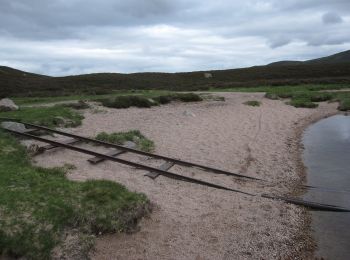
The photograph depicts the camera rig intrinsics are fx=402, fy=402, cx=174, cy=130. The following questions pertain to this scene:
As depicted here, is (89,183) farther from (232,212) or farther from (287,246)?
(287,246)

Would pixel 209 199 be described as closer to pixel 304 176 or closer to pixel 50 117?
pixel 304 176

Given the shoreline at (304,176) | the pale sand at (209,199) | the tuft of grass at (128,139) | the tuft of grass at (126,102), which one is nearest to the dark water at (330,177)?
the shoreline at (304,176)

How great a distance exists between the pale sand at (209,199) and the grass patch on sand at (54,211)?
0.37 meters

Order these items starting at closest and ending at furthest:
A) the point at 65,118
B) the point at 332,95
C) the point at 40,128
Result: 1. the point at 40,128
2. the point at 65,118
3. the point at 332,95

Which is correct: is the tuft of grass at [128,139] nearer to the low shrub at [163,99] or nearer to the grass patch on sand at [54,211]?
the grass patch on sand at [54,211]

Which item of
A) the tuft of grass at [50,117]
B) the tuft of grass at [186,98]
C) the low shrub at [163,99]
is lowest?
the tuft of grass at [186,98]

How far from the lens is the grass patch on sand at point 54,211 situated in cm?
730

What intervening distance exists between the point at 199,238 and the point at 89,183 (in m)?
3.14

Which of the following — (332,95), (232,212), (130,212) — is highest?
(130,212)

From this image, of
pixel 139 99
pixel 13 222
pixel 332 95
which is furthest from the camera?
pixel 332 95

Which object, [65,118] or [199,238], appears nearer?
[199,238]

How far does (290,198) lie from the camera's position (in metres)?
11.2

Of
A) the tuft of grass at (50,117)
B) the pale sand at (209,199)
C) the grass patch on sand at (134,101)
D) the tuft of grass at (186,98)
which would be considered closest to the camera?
the pale sand at (209,199)

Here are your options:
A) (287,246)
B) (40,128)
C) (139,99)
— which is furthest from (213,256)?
(139,99)
